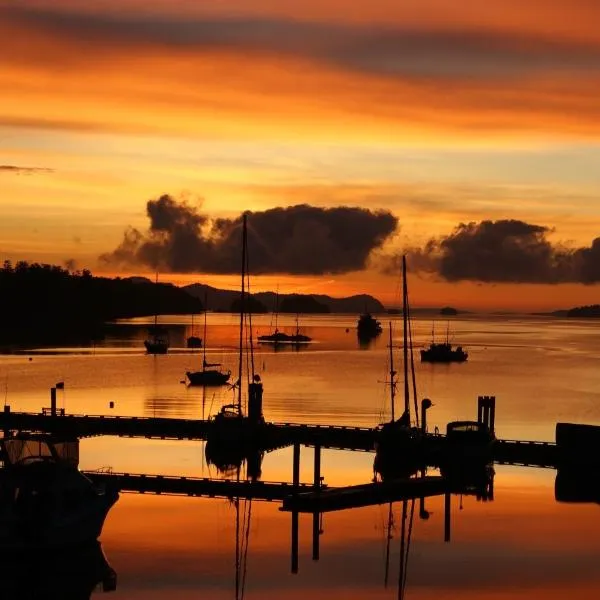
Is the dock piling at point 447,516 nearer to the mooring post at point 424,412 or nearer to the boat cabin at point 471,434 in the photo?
the boat cabin at point 471,434

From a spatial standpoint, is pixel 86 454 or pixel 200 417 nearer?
pixel 86 454

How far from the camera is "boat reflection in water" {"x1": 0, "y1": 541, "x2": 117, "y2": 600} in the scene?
1628 inches

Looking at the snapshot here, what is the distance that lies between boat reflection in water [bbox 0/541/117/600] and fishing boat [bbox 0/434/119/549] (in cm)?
49

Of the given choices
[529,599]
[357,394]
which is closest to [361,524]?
[529,599]

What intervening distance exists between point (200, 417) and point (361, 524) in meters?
52.3

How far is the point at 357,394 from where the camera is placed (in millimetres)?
133625

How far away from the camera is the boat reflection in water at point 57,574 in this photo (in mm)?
41344

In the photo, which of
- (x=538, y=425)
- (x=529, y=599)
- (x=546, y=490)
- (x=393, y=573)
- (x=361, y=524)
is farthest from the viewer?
(x=538, y=425)

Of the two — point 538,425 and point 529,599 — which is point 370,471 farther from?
point 538,425

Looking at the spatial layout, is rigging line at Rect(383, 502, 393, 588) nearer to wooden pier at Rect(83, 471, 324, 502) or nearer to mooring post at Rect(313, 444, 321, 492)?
mooring post at Rect(313, 444, 321, 492)

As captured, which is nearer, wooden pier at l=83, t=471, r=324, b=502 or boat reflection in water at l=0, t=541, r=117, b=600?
boat reflection in water at l=0, t=541, r=117, b=600

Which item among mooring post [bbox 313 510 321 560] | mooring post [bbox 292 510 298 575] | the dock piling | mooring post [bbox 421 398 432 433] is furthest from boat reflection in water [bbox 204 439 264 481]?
mooring post [bbox 292 510 298 575]

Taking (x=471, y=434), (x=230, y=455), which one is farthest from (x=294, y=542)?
(x=230, y=455)

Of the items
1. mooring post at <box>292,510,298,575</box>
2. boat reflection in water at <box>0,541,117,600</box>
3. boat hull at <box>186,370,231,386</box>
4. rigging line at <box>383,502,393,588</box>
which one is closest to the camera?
boat reflection in water at <box>0,541,117,600</box>
